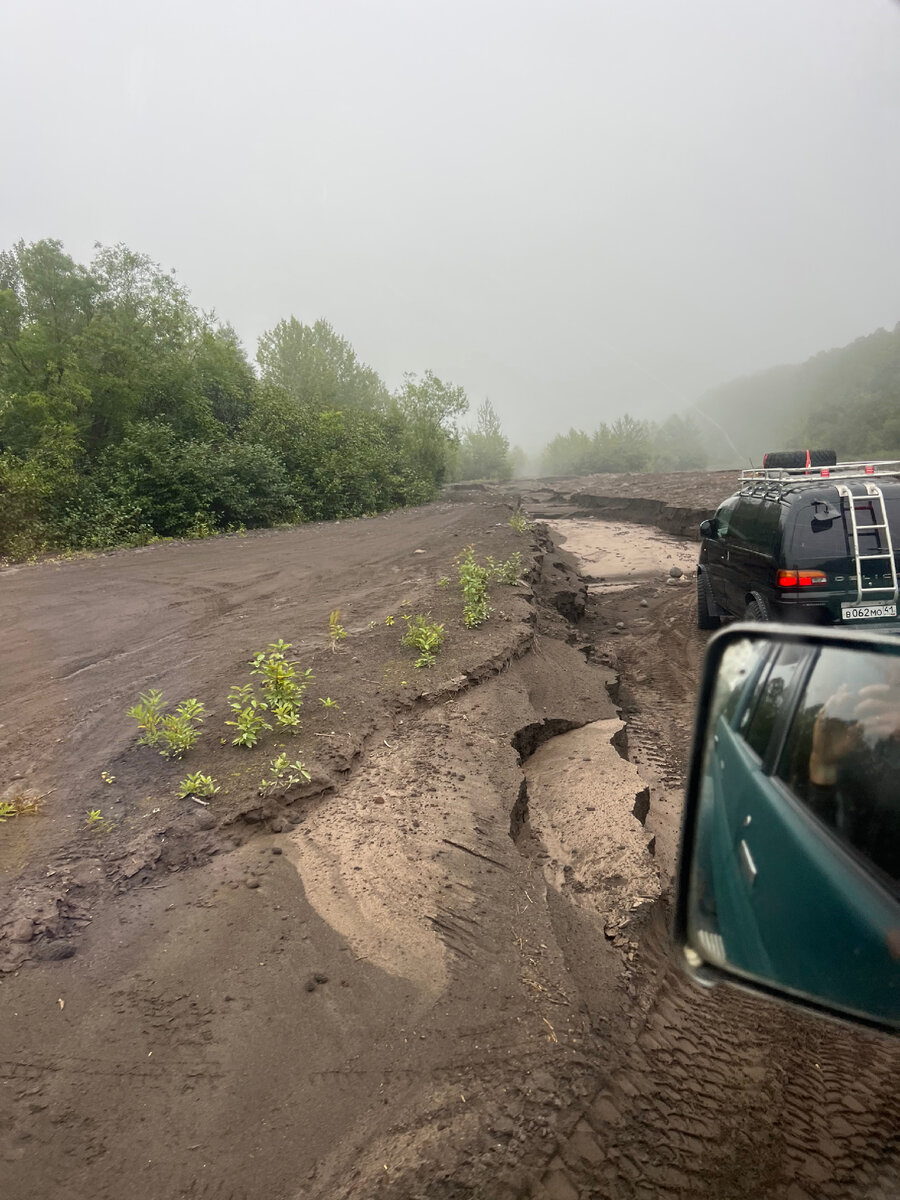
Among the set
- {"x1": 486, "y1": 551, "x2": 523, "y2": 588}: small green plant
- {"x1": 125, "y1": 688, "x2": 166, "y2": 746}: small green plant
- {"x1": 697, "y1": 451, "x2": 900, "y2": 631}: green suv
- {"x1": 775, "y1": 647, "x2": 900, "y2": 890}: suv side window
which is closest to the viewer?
{"x1": 775, "y1": 647, "x2": 900, "y2": 890}: suv side window

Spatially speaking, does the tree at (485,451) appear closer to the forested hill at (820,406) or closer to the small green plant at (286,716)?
the forested hill at (820,406)

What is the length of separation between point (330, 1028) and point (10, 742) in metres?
3.84

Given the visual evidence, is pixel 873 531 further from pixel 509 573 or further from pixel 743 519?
pixel 509 573

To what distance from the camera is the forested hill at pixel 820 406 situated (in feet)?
132

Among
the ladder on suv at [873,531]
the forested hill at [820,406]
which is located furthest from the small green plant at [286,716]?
the forested hill at [820,406]

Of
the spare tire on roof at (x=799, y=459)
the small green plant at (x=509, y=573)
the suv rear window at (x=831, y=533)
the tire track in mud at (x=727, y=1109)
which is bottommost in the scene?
the tire track in mud at (x=727, y=1109)

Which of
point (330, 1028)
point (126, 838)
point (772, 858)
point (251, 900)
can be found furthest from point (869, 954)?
point (126, 838)

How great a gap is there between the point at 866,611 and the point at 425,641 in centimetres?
370

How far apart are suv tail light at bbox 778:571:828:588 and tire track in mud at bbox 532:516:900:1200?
12.4 ft

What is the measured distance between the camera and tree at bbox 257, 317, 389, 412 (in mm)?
43875

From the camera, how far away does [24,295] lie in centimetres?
2364

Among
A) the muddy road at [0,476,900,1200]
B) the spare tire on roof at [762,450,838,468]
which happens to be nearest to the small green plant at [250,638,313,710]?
the muddy road at [0,476,900,1200]

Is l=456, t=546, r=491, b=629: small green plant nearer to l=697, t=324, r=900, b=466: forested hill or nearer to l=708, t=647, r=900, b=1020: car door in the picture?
l=708, t=647, r=900, b=1020: car door

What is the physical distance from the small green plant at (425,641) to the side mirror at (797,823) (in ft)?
15.8
